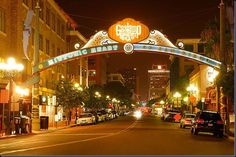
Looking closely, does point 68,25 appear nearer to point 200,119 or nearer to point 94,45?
point 94,45

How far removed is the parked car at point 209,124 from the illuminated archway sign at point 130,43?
8269 mm

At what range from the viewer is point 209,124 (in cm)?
3456

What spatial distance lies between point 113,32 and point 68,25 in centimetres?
4022

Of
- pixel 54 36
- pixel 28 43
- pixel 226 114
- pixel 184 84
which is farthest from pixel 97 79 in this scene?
pixel 226 114

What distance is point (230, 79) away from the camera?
35.6m

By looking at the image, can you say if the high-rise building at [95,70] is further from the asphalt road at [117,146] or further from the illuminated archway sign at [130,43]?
the asphalt road at [117,146]

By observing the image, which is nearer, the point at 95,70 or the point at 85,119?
the point at 85,119

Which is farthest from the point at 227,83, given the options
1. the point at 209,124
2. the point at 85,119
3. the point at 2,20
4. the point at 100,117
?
the point at 100,117

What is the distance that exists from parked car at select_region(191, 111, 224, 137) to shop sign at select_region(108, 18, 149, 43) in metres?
10.0

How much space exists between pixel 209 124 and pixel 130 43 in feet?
36.4

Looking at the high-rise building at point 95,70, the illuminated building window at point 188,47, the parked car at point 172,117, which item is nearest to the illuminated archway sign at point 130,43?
the parked car at point 172,117

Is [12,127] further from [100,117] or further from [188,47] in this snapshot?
[188,47]

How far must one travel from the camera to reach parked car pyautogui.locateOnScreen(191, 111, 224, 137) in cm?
3438

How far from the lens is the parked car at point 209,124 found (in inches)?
1353
